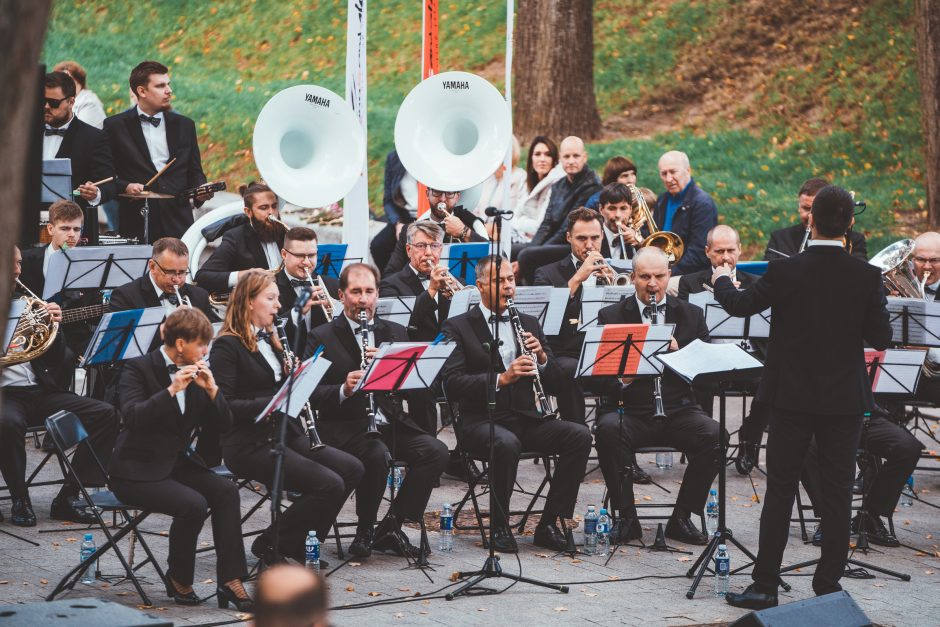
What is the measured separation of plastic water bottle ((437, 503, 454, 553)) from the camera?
8.30m

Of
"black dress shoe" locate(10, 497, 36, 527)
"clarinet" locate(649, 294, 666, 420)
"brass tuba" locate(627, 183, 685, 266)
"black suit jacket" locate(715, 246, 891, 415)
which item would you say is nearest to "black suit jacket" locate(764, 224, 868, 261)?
"brass tuba" locate(627, 183, 685, 266)

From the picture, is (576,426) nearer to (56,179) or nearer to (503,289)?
(503,289)

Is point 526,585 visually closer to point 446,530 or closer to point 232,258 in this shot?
point 446,530

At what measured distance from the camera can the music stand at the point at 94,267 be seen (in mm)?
9055

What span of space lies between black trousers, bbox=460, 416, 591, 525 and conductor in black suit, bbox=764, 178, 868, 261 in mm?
2928

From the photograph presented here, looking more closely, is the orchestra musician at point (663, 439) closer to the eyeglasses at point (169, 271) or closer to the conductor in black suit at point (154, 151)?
the eyeglasses at point (169, 271)

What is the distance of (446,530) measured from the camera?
836 cm

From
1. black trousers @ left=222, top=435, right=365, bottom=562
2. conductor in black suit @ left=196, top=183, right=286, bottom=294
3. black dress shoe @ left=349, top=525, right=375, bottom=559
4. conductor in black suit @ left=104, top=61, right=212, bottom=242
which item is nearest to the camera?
black trousers @ left=222, top=435, right=365, bottom=562

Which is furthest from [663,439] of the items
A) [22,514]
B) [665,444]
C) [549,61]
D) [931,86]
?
[549,61]

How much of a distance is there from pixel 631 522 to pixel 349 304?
2.47 metres

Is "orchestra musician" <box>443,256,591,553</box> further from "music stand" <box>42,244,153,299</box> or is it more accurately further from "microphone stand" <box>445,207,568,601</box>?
"music stand" <box>42,244,153,299</box>

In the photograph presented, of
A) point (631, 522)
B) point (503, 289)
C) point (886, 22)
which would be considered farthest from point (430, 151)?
point (886, 22)

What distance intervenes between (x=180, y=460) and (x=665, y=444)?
136 inches

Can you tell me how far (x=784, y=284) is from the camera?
23.3 ft
